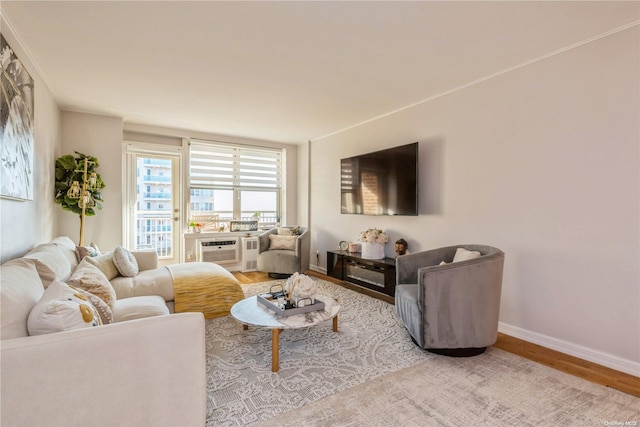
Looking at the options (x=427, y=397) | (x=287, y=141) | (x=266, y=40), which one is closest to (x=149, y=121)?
(x=287, y=141)

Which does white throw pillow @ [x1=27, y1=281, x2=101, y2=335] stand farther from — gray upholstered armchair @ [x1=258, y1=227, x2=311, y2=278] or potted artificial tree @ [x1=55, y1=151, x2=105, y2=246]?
gray upholstered armchair @ [x1=258, y1=227, x2=311, y2=278]

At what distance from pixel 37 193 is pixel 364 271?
3.74 metres

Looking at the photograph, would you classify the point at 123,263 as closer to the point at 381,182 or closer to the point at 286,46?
the point at 286,46

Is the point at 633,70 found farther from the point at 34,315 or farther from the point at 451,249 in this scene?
the point at 34,315

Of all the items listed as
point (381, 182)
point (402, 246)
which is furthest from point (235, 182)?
point (402, 246)

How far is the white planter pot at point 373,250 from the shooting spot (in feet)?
13.8

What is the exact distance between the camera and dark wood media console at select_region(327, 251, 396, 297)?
3856 mm

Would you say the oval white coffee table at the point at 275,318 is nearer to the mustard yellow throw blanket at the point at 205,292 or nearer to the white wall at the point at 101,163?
the mustard yellow throw blanket at the point at 205,292

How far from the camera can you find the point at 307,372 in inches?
86.7

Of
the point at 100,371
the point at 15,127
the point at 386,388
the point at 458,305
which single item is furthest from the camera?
the point at 458,305

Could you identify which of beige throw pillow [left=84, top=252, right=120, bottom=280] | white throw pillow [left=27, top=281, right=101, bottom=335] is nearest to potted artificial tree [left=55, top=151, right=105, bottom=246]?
beige throw pillow [left=84, top=252, right=120, bottom=280]

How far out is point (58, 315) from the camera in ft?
4.38

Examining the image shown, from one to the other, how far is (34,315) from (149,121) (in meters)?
4.14

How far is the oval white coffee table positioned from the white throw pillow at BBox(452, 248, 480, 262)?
1.20 m
